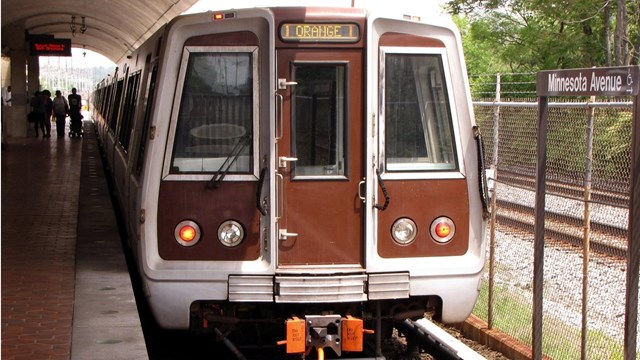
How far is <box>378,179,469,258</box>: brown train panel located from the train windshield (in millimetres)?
1042

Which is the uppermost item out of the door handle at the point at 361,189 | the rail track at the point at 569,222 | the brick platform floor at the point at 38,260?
the door handle at the point at 361,189

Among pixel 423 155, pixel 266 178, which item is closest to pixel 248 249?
pixel 266 178

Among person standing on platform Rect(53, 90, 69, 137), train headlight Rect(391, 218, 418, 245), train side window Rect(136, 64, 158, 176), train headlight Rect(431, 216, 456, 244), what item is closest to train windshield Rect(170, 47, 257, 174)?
train side window Rect(136, 64, 158, 176)

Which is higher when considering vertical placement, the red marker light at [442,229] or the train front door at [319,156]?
the train front door at [319,156]

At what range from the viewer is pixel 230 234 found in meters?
6.66

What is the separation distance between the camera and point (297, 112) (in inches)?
259

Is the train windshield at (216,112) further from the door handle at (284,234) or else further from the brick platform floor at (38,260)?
the brick platform floor at (38,260)

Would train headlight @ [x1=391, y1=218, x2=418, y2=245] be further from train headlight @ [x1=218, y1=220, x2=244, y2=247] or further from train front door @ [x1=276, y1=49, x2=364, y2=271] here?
train headlight @ [x1=218, y1=220, x2=244, y2=247]

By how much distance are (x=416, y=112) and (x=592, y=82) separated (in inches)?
66.1

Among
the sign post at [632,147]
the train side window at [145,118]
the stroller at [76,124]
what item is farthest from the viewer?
the stroller at [76,124]

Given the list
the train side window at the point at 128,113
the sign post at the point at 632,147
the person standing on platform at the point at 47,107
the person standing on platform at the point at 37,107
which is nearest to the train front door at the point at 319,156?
the sign post at the point at 632,147

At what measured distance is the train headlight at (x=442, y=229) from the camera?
679 centimetres

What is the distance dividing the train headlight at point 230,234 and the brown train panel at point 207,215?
0.09 ft

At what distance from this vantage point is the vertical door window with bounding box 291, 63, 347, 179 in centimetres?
659
